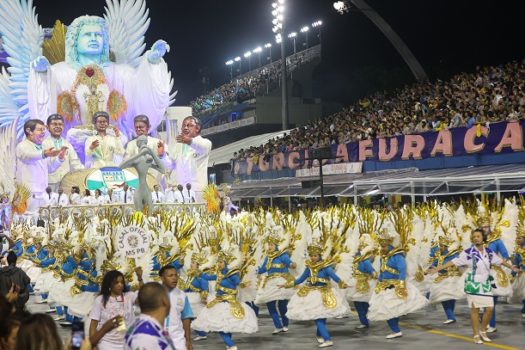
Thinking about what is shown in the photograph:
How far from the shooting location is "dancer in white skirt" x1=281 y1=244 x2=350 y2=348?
10.1 m

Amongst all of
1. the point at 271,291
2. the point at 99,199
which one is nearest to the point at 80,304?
the point at 271,291

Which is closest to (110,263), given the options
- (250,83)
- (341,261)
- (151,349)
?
(341,261)

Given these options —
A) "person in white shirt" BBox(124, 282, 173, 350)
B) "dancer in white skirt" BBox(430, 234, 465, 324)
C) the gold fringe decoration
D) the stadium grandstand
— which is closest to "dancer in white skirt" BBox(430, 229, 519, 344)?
"dancer in white skirt" BBox(430, 234, 465, 324)

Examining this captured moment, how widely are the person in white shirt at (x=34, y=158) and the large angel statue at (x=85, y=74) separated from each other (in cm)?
266

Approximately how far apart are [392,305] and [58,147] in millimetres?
20747

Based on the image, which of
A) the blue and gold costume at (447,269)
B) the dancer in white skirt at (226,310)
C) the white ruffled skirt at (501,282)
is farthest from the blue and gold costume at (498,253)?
the dancer in white skirt at (226,310)

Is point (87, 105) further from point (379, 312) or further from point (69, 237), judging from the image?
point (379, 312)

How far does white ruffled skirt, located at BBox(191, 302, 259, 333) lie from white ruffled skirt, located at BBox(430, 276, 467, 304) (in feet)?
11.1

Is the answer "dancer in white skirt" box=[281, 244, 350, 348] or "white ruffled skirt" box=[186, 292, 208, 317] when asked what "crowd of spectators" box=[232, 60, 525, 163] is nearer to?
"dancer in white skirt" box=[281, 244, 350, 348]

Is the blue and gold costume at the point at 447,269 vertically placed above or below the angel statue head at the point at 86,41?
below

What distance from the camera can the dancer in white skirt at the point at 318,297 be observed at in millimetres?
10102

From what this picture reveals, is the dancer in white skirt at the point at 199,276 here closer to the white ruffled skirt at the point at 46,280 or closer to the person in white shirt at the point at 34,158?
the white ruffled skirt at the point at 46,280

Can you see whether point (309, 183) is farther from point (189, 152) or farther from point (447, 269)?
point (447, 269)

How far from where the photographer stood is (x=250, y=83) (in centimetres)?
5478
